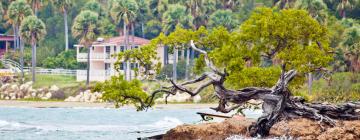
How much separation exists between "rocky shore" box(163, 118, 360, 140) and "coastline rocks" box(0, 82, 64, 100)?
182 feet

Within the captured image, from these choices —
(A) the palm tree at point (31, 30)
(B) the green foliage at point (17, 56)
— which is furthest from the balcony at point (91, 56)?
(B) the green foliage at point (17, 56)

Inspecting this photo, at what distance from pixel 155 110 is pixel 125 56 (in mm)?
41924

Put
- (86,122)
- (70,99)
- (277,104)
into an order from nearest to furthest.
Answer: (277,104), (86,122), (70,99)

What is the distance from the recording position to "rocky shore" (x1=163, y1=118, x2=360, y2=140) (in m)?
38.0

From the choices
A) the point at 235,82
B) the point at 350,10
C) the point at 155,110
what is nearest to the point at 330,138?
the point at 235,82

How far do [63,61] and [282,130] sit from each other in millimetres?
71489

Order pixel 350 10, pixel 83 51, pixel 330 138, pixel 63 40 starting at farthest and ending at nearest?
pixel 63 40, pixel 83 51, pixel 350 10, pixel 330 138

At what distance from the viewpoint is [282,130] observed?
4003 cm

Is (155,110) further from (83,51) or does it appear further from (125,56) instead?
(125,56)

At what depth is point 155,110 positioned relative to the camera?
83938mm

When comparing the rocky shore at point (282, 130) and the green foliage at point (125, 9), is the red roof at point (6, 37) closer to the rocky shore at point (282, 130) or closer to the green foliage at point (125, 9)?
the green foliage at point (125, 9)

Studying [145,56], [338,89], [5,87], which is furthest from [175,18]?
[145,56]

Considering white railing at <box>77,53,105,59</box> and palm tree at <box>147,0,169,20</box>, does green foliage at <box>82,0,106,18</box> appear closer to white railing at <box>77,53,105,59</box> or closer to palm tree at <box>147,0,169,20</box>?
palm tree at <box>147,0,169,20</box>

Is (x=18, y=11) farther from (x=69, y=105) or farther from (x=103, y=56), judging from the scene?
(x=69, y=105)
